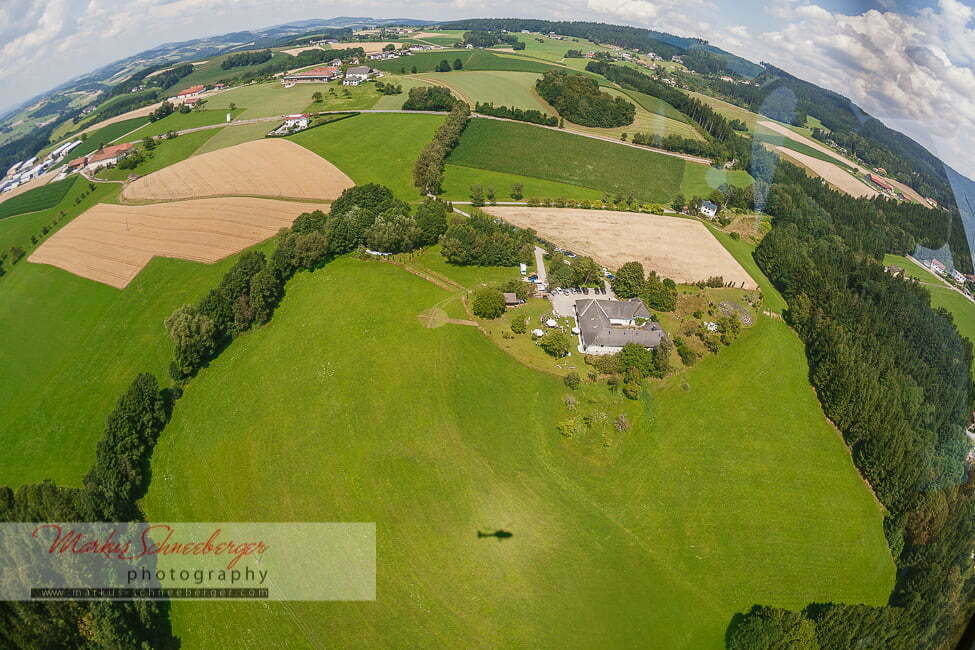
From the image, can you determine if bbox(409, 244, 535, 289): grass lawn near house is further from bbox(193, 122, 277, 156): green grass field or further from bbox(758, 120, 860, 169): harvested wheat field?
bbox(758, 120, 860, 169): harvested wheat field

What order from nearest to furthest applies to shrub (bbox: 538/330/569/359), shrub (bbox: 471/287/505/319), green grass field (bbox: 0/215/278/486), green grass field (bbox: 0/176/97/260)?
green grass field (bbox: 0/215/278/486)
shrub (bbox: 538/330/569/359)
shrub (bbox: 471/287/505/319)
green grass field (bbox: 0/176/97/260)

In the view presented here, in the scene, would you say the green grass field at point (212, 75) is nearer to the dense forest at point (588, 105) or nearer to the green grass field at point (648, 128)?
the dense forest at point (588, 105)

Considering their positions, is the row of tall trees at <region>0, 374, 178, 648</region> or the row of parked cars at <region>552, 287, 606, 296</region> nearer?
the row of tall trees at <region>0, 374, 178, 648</region>

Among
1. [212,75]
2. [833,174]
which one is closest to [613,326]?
[833,174]

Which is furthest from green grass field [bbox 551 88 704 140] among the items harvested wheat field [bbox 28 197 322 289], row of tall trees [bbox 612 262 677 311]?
harvested wheat field [bbox 28 197 322 289]

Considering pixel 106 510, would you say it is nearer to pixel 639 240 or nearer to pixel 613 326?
A: pixel 613 326
